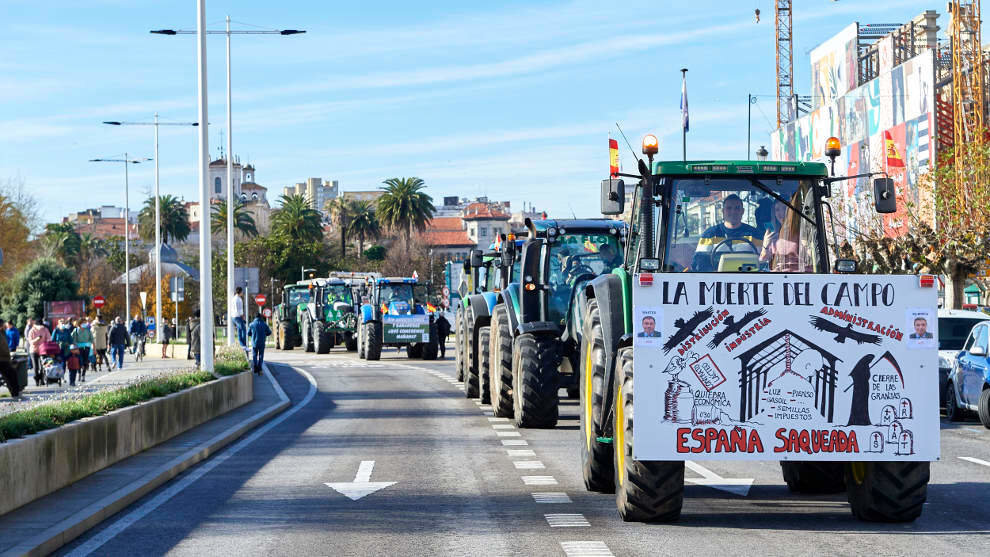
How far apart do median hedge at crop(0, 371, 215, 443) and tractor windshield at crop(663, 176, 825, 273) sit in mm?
5631

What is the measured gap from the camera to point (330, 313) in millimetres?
54312

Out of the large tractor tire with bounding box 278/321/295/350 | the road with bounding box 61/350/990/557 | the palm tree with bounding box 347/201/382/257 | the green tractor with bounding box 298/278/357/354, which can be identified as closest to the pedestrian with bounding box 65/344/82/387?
the green tractor with bounding box 298/278/357/354

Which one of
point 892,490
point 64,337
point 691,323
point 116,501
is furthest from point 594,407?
point 64,337

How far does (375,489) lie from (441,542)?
3.18 meters

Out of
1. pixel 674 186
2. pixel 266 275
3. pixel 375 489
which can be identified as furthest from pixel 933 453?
pixel 266 275

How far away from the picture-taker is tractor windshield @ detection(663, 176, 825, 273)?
1073 cm

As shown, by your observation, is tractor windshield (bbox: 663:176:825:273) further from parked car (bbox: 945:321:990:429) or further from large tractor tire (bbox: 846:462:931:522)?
parked car (bbox: 945:321:990:429)

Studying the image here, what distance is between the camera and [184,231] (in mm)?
127625

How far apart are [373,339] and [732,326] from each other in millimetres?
37383

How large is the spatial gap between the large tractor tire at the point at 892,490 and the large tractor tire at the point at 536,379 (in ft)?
25.6

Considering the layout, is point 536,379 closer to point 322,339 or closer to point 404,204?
point 322,339

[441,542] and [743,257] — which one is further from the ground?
[743,257]

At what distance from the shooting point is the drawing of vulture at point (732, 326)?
934 cm

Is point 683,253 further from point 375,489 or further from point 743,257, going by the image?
point 375,489
